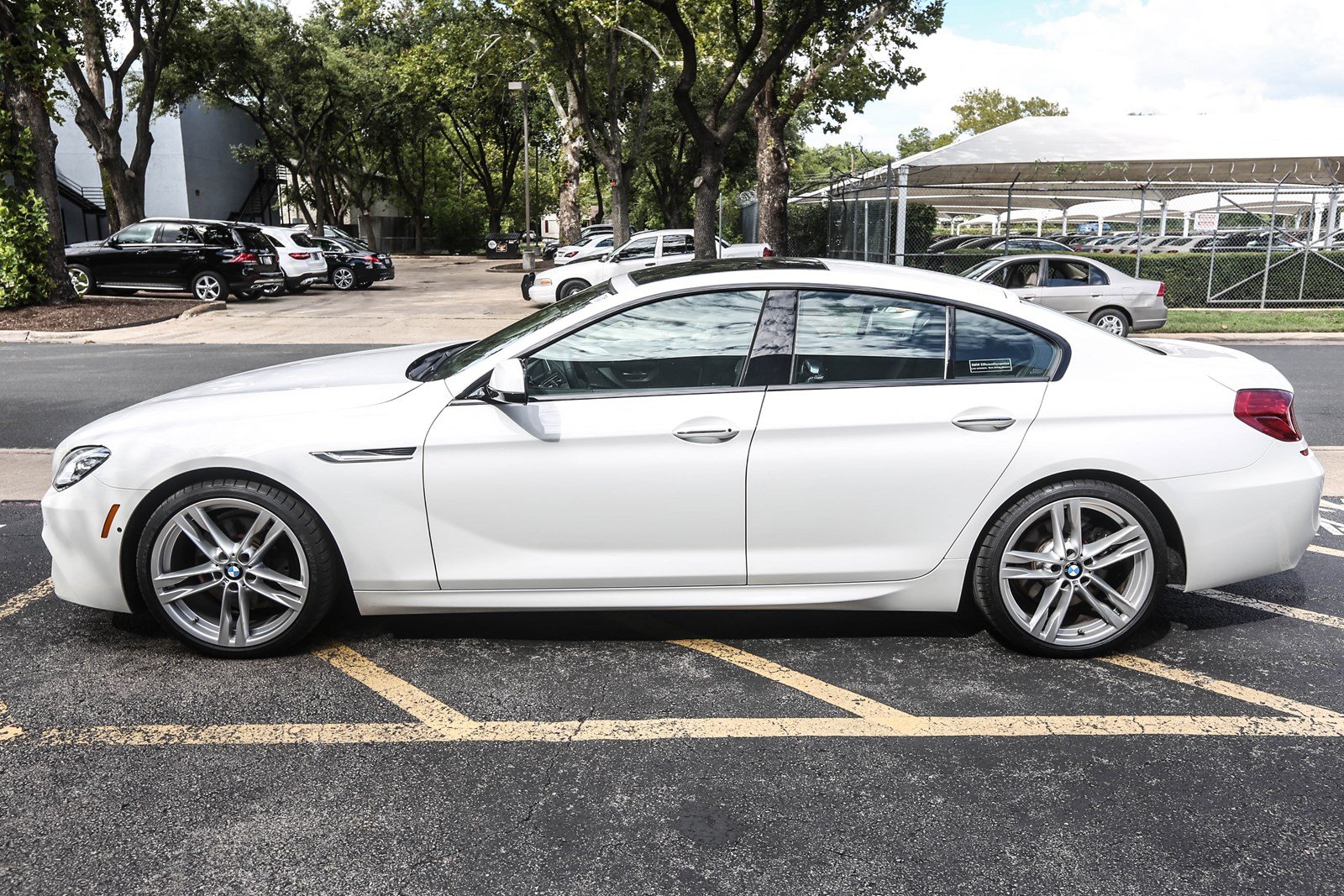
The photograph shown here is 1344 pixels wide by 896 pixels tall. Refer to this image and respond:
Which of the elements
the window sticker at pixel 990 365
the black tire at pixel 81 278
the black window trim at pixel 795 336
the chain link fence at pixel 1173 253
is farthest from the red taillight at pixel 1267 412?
the black tire at pixel 81 278

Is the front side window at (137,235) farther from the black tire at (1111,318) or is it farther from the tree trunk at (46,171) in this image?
the black tire at (1111,318)

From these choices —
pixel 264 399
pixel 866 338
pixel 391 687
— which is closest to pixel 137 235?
pixel 264 399

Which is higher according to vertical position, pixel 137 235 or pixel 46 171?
pixel 46 171

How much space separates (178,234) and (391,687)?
70.2 feet

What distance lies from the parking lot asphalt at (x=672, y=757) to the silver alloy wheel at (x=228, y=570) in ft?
0.57

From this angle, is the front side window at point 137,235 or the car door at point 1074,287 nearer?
the car door at point 1074,287

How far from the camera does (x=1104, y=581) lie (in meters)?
4.05

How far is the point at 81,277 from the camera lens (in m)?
21.6

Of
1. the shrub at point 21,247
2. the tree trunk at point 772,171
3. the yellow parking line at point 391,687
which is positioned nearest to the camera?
the yellow parking line at point 391,687

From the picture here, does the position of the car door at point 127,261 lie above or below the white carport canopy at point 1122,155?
below

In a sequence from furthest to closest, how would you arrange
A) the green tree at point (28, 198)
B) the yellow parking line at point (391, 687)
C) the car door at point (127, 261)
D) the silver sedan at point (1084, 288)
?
1. the car door at point (127, 261)
2. the green tree at point (28, 198)
3. the silver sedan at point (1084, 288)
4. the yellow parking line at point (391, 687)

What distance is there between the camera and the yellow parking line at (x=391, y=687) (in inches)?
143

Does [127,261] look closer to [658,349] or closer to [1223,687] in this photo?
[658,349]

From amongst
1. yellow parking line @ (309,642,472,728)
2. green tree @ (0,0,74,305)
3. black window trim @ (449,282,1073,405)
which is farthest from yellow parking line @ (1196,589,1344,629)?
green tree @ (0,0,74,305)
